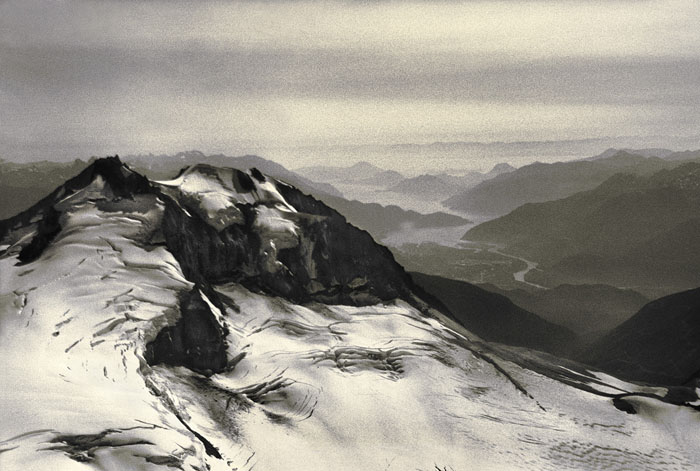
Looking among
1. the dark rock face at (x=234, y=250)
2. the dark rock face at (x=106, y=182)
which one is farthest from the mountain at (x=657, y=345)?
the dark rock face at (x=106, y=182)

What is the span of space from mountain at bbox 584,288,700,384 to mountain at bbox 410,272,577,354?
9.60 meters

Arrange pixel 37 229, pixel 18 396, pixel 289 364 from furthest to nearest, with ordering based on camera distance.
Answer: pixel 37 229, pixel 289 364, pixel 18 396

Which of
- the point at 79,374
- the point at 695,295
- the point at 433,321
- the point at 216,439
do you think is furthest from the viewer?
the point at 695,295

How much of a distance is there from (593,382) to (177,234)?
47.6 m

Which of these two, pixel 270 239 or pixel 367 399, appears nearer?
pixel 367 399

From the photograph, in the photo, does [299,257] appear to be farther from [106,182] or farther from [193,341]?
[193,341]

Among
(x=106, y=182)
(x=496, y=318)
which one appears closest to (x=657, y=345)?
(x=496, y=318)

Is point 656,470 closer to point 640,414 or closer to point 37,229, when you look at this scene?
point 640,414

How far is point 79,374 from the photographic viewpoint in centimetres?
4634

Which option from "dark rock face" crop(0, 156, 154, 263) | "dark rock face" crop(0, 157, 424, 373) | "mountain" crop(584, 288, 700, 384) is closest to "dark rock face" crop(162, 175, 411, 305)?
"dark rock face" crop(0, 157, 424, 373)

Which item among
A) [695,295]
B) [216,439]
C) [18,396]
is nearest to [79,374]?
[18,396]

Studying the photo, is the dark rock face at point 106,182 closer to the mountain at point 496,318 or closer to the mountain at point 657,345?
the mountain at point 496,318

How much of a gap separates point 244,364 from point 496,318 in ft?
284

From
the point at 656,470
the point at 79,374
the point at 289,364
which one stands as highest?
the point at 79,374
